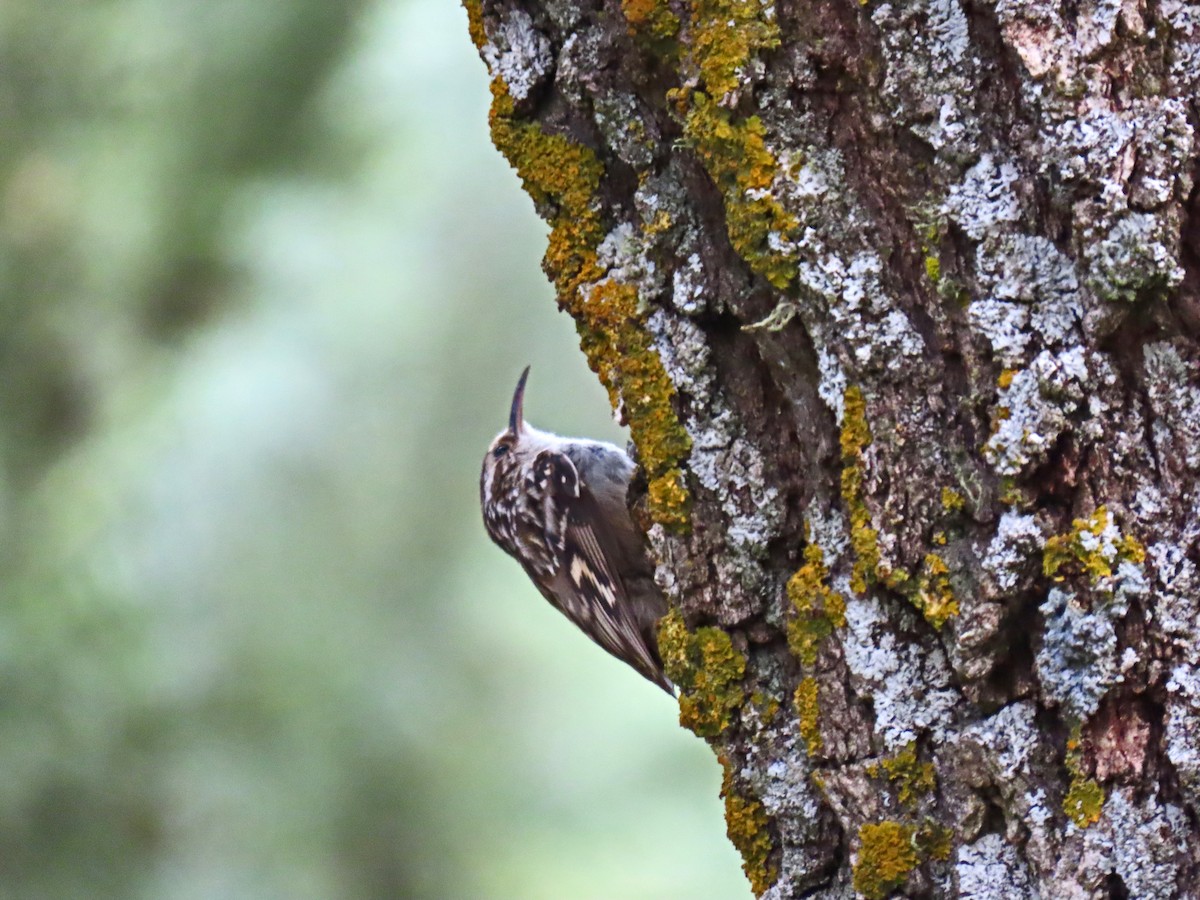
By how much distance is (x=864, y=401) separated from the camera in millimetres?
1527

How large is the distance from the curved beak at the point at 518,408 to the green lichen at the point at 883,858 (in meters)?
2.44

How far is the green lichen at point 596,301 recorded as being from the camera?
69.7 inches

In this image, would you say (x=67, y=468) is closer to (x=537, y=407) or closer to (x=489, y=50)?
(x=537, y=407)

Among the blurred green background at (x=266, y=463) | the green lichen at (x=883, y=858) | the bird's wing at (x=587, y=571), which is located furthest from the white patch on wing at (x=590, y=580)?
the green lichen at (x=883, y=858)

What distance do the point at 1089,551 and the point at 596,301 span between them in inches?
30.4

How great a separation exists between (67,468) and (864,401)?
3007 millimetres

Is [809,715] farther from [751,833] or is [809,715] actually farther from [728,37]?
[728,37]

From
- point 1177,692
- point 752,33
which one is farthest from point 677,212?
point 1177,692

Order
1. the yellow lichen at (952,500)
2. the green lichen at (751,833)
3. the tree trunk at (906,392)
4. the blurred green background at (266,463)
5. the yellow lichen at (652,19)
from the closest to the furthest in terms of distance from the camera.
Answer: the tree trunk at (906,392) → the yellow lichen at (952,500) → the yellow lichen at (652,19) → the green lichen at (751,833) → the blurred green background at (266,463)

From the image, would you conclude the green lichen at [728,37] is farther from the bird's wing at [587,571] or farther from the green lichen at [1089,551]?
the bird's wing at [587,571]

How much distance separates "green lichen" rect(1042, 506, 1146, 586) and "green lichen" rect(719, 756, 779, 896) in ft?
1.88

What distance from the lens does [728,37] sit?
155 cm

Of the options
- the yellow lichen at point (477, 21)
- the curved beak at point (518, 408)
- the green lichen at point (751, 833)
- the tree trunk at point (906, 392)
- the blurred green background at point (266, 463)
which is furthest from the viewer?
the curved beak at point (518, 408)

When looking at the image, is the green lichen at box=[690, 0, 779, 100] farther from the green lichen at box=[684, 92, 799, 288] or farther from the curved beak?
the curved beak
